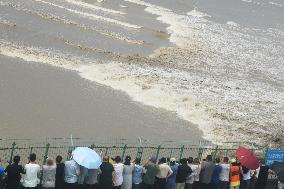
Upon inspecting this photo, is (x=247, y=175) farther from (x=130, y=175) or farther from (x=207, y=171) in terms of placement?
(x=130, y=175)

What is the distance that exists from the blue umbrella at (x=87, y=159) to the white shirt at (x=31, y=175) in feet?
3.52

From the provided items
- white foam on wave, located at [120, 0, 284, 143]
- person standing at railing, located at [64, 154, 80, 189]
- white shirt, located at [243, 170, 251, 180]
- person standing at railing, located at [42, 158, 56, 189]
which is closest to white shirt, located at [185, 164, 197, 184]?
white shirt, located at [243, 170, 251, 180]

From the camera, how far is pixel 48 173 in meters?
14.7

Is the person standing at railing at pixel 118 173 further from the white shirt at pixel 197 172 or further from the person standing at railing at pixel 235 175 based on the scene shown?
the person standing at railing at pixel 235 175

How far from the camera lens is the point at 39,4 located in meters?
53.0

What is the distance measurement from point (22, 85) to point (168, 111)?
8.21 m

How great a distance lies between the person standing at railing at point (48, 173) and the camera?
1470cm

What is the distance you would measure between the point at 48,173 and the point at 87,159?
111 cm

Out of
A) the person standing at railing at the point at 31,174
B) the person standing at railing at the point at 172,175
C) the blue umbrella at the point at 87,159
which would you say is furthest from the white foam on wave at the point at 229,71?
the person standing at railing at the point at 31,174

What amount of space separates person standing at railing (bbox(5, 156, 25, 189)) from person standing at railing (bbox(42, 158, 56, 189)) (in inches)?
23.7

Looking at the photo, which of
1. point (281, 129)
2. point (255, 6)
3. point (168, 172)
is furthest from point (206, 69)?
point (255, 6)

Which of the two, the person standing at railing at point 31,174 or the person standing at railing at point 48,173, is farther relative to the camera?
the person standing at railing at point 48,173

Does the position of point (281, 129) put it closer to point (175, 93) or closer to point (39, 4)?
point (175, 93)

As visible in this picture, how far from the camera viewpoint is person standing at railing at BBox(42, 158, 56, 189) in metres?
14.7
